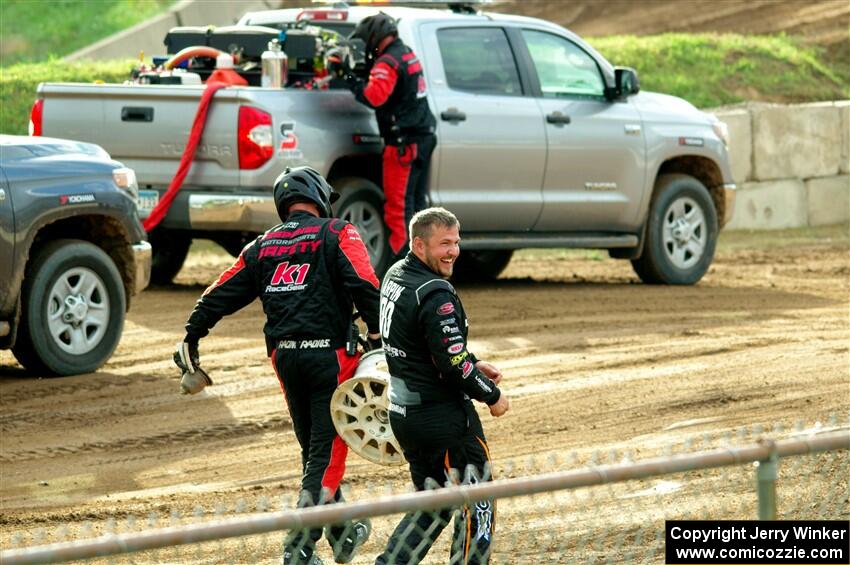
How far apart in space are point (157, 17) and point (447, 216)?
50.1 feet

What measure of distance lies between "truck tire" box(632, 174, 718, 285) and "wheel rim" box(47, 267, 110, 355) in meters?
5.27

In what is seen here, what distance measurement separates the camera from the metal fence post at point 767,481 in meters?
4.22

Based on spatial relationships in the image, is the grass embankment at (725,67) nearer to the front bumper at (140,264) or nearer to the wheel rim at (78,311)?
the front bumper at (140,264)

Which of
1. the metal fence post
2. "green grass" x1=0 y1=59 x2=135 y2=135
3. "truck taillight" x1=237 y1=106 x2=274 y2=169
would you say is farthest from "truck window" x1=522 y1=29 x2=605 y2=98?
the metal fence post

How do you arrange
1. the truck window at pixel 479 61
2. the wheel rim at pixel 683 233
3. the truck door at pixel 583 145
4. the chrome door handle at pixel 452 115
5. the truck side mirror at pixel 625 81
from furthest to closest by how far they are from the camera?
the wheel rim at pixel 683 233, the truck side mirror at pixel 625 81, the truck door at pixel 583 145, the truck window at pixel 479 61, the chrome door handle at pixel 452 115

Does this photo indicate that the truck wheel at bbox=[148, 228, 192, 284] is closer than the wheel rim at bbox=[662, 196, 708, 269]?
Yes

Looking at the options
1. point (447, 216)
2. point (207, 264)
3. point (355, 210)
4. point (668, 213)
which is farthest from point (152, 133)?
point (447, 216)

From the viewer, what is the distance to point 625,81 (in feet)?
42.7

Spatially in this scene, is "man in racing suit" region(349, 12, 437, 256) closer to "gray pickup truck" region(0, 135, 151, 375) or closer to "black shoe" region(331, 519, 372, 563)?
"gray pickup truck" region(0, 135, 151, 375)

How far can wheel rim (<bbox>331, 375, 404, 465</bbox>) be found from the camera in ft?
20.1

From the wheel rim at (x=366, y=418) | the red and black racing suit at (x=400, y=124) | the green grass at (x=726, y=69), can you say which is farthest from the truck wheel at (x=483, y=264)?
the wheel rim at (x=366, y=418)

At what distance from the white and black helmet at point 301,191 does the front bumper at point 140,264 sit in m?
3.81

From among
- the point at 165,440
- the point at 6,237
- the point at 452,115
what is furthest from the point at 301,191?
the point at 452,115

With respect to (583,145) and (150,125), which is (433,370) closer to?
(150,125)
